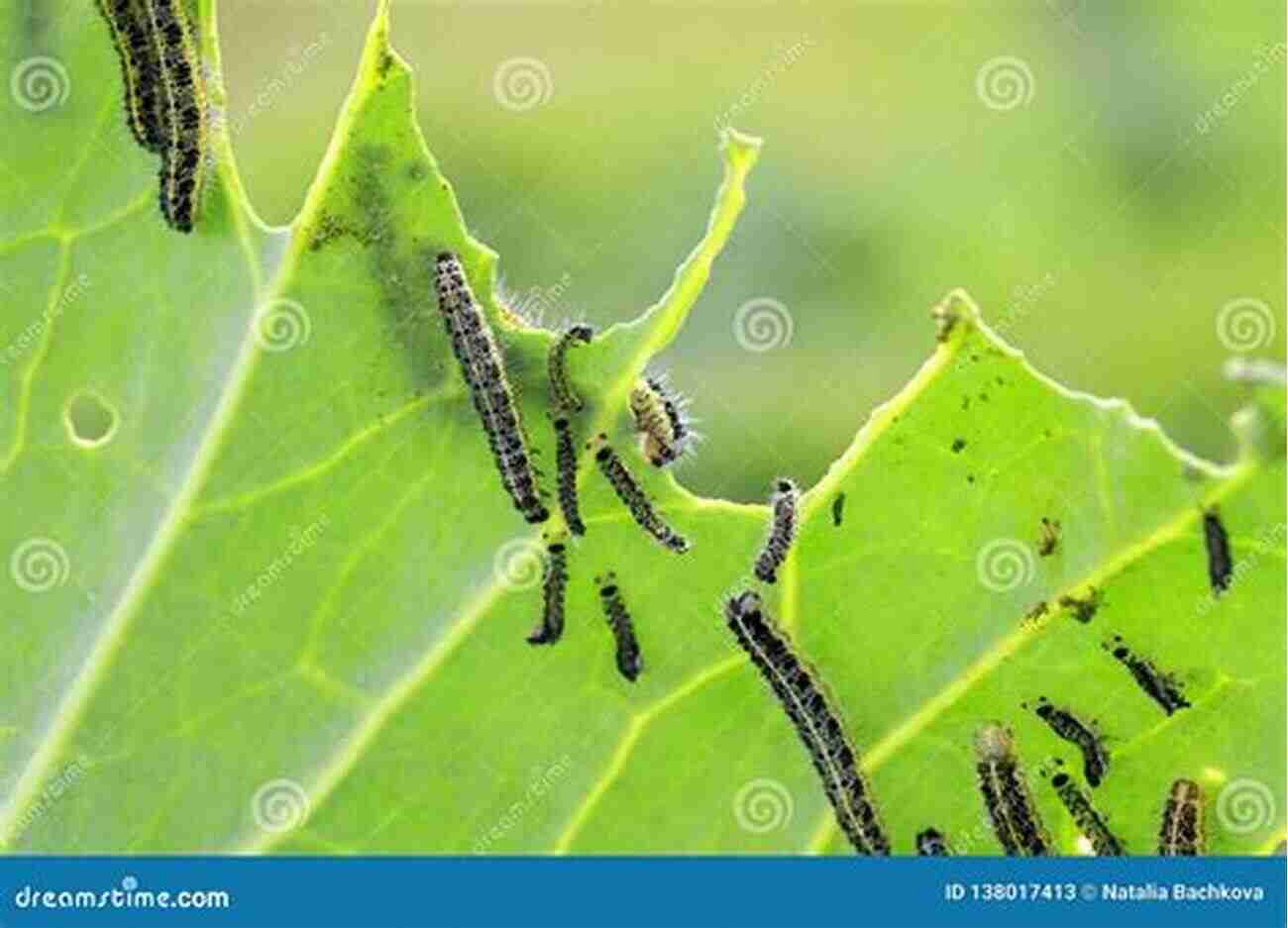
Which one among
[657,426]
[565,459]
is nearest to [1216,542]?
[657,426]

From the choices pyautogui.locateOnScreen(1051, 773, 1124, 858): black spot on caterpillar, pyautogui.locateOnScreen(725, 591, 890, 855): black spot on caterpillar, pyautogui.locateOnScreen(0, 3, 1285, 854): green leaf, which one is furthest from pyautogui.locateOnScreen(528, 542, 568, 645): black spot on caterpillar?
pyautogui.locateOnScreen(1051, 773, 1124, 858): black spot on caterpillar

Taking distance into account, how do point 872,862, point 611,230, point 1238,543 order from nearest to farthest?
point 1238,543 < point 872,862 < point 611,230

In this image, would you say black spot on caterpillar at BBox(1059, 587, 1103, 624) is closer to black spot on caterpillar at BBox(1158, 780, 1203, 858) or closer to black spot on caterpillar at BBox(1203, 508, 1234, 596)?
black spot on caterpillar at BBox(1203, 508, 1234, 596)

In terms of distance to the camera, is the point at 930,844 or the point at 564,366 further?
the point at 930,844

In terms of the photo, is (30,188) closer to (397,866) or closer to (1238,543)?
(397,866)

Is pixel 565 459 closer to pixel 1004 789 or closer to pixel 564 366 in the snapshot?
pixel 564 366

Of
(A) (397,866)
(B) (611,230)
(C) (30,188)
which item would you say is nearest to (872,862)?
(A) (397,866)

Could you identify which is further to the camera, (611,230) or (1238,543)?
(611,230)
